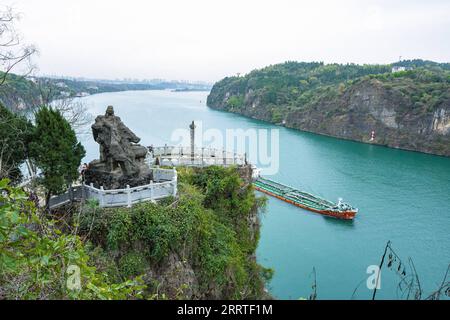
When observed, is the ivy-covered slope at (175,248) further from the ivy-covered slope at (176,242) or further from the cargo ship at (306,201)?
the cargo ship at (306,201)

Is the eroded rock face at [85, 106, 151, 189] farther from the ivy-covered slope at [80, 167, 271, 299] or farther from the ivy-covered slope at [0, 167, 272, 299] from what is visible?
the ivy-covered slope at [80, 167, 271, 299]

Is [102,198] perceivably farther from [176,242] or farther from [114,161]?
[176,242]

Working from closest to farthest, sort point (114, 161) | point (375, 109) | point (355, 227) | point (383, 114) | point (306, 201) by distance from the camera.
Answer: point (114, 161), point (355, 227), point (306, 201), point (383, 114), point (375, 109)

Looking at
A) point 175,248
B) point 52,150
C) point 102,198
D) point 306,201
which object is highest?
point 52,150

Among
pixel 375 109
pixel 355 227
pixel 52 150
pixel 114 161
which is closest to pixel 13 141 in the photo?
pixel 52 150

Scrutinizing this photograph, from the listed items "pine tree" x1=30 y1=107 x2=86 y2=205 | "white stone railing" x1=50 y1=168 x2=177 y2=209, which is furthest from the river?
"pine tree" x1=30 y1=107 x2=86 y2=205

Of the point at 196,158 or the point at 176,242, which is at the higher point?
the point at 196,158
